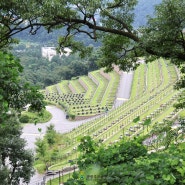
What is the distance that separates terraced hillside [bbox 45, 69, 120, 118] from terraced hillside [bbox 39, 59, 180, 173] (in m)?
3.98

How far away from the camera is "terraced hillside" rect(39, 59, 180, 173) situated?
84.4ft

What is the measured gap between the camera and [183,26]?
7664mm

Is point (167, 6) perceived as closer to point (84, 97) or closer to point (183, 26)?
point (183, 26)

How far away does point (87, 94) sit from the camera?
54.1 metres

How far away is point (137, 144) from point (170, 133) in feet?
10.1

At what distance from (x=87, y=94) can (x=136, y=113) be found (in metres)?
20.3

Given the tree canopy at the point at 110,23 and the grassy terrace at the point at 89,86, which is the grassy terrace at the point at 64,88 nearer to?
the grassy terrace at the point at 89,86

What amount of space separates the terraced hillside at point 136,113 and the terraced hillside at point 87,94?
3.98 m

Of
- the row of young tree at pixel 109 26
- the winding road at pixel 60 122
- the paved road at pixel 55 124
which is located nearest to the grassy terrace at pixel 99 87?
the winding road at pixel 60 122

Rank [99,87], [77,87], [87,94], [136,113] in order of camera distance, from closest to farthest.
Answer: [136,113] < [87,94] < [99,87] < [77,87]

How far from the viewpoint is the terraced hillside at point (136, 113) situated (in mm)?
25734

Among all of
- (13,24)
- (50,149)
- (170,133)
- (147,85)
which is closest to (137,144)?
(170,133)

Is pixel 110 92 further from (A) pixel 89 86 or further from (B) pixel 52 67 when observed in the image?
(B) pixel 52 67

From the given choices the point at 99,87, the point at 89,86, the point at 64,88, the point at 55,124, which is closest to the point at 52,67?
the point at 64,88
